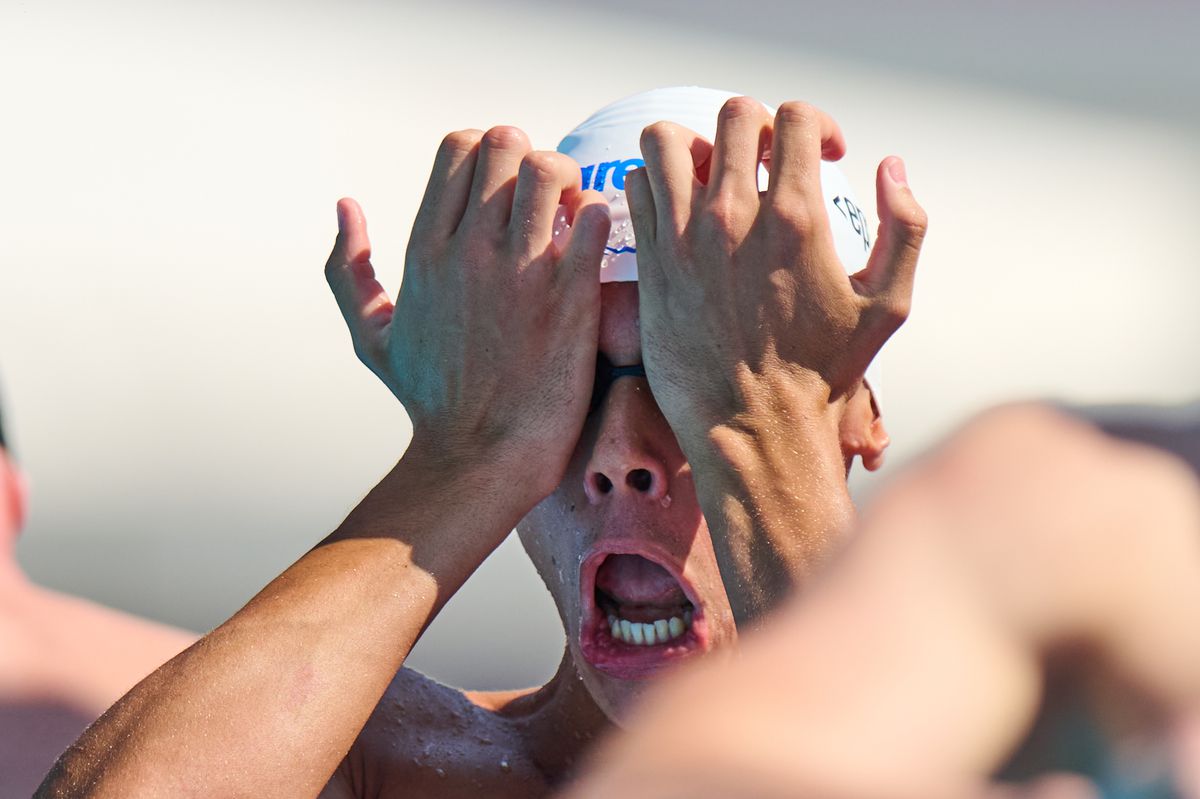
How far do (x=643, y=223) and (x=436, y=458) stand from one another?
336 mm

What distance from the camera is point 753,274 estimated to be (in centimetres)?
134

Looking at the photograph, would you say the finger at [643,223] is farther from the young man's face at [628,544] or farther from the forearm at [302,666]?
the forearm at [302,666]

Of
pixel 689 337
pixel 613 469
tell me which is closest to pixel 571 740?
pixel 613 469

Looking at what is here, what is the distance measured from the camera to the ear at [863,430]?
1616mm

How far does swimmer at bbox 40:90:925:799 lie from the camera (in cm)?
127

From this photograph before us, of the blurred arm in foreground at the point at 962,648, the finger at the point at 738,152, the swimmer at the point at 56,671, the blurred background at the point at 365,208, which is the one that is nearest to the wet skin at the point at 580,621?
the finger at the point at 738,152

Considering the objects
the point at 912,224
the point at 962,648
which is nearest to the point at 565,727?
the point at 912,224

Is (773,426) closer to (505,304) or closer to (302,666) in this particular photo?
(505,304)

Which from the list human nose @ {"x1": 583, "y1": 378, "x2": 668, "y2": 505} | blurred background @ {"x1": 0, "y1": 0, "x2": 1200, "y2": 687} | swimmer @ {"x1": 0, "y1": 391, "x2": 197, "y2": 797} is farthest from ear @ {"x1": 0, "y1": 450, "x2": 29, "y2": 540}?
human nose @ {"x1": 583, "y1": 378, "x2": 668, "y2": 505}

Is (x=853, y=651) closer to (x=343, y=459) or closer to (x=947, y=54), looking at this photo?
(x=343, y=459)

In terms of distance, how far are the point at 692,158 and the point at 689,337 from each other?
0.19 meters

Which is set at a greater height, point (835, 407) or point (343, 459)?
point (835, 407)

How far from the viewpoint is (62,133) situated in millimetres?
3869

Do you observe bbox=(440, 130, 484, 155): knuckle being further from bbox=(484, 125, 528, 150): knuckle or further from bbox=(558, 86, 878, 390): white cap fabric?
bbox=(558, 86, 878, 390): white cap fabric
